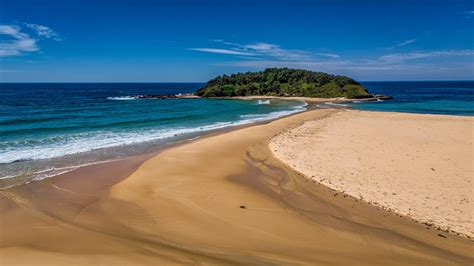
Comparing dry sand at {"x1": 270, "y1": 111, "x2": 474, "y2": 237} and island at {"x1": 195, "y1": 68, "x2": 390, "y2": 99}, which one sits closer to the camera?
dry sand at {"x1": 270, "y1": 111, "x2": 474, "y2": 237}

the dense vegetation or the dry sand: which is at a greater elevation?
the dense vegetation

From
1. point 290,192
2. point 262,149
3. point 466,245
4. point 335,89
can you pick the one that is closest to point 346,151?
point 262,149

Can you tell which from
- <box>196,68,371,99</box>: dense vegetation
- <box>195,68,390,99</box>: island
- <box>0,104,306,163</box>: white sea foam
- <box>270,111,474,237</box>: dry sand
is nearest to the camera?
<box>270,111,474,237</box>: dry sand

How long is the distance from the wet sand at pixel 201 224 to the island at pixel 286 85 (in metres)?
74.4

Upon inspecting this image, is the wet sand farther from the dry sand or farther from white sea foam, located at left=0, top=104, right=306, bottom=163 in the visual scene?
white sea foam, located at left=0, top=104, right=306, bottom=163

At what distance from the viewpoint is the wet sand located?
264 inches

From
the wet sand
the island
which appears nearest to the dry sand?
the wet sand

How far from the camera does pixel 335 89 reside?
85.0 metres

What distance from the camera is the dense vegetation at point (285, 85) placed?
84.8m

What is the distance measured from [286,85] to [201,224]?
9035 centimetres

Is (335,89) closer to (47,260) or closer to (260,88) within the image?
(260,88)

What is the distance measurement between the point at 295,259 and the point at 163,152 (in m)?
12.6

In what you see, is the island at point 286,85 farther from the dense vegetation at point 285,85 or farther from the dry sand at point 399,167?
the dry sand at point 399,167

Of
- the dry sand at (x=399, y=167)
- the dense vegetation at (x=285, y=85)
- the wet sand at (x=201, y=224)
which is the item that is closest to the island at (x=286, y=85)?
the dense vegetation at (x=285, y=85)
